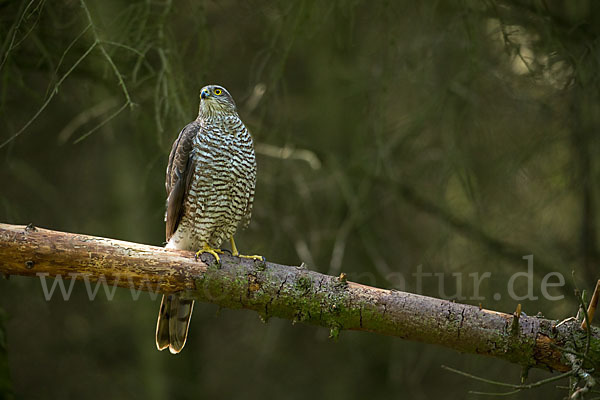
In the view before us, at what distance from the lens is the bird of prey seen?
146 inches

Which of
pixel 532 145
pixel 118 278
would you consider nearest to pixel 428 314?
pixel 118 278

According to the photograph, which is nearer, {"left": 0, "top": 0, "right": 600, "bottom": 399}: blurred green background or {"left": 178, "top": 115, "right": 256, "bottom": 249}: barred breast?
{"left": 178, "top": 115, "right": 256, "bottom": 249}: barred breast

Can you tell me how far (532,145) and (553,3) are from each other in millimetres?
1245

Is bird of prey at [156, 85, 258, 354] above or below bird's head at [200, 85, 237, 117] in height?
below

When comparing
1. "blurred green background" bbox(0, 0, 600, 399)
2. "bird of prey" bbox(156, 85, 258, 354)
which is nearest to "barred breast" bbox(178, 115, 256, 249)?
"bird of prey" bbox(156, 85, 258, 354)

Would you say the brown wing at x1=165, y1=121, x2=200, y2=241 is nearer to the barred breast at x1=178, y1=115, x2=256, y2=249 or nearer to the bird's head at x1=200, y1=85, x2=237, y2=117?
the barred breast at x1=178, y1=115, x2=256, y2=249

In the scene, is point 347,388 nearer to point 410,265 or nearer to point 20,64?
point 410,265

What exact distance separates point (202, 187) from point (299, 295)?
3.58 feet

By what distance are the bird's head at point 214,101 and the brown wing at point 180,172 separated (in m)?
0.19

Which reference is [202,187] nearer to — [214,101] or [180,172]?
[180,172]

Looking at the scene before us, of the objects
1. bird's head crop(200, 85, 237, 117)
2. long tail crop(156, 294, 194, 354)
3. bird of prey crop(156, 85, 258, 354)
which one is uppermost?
bird's head crop(200, 85, 237, 117)

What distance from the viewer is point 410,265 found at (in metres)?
6.08

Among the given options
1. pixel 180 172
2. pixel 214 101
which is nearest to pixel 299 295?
pixel 180 172

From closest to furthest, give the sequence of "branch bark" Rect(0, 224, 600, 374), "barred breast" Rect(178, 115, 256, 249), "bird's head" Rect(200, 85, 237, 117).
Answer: "branch bark" Rect(0, 224, 600, 374) → "barred breast" Rect(178, 115, 256, 249) → "bird's head" Rect(200, 85, 237, 117)
